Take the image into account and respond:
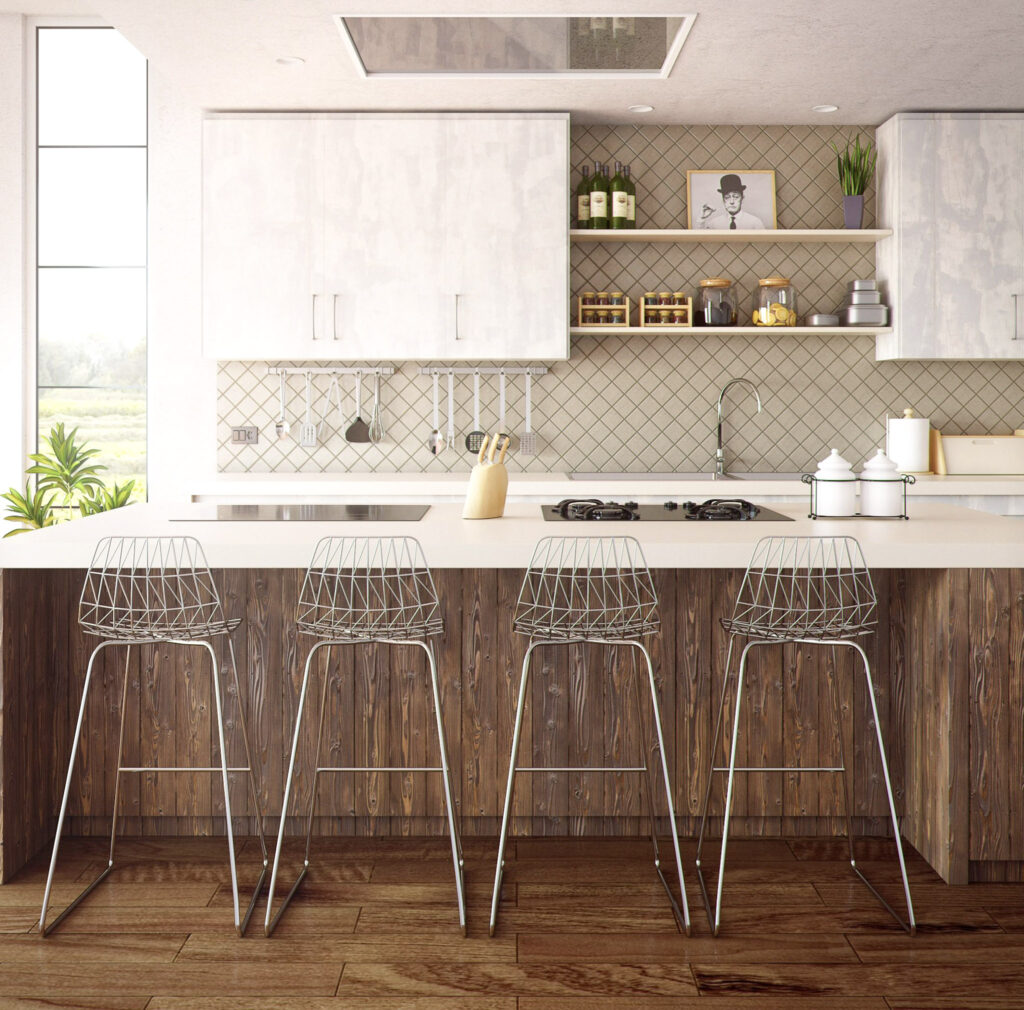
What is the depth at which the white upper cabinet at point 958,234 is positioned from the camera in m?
4.48

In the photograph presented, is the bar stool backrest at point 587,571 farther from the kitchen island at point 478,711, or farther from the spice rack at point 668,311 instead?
the spice rack at point 668,311

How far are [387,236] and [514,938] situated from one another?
3.03 m

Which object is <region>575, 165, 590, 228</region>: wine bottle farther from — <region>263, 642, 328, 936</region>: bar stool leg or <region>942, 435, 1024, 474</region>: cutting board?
<region>263, 642, 328, 936</region>: bar stool leg

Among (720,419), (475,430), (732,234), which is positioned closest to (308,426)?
(475,430)

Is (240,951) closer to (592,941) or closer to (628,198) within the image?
(592,941)

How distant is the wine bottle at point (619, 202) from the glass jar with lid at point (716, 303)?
45cm

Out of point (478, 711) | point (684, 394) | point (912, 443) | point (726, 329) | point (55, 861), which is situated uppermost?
point (726, 329)

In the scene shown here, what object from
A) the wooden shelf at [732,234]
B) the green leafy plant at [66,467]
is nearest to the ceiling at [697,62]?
the wooden shelf at [732,234]

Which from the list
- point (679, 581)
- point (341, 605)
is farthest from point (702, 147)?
point (341, 605)

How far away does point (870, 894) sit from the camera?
2.61 metres

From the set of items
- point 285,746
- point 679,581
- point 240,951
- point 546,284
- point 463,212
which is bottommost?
point 240,951

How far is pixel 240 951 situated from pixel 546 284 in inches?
117

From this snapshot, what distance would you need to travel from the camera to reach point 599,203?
463cm

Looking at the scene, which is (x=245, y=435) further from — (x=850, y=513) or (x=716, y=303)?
(x=850, y=513)
